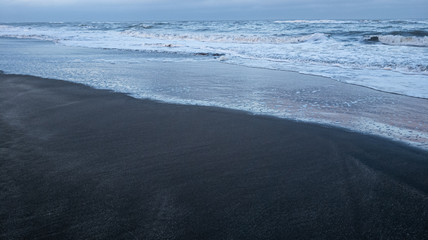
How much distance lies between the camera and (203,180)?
2225 millimetres

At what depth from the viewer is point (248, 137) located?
3.12m

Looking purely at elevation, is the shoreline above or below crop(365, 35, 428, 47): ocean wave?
below

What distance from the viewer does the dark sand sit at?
1682 millimetres

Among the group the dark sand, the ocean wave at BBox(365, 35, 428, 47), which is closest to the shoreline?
the dark sand

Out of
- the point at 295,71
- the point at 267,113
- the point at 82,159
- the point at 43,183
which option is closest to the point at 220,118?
the point at 267,113

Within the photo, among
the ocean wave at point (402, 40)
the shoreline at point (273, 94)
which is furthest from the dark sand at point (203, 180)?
the ocean wave at point (402, 40)

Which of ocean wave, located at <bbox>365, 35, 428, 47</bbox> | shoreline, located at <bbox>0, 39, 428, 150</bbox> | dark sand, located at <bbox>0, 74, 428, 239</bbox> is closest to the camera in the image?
dark sand, located at <bbox>0, 74, 428, 239</bbox>

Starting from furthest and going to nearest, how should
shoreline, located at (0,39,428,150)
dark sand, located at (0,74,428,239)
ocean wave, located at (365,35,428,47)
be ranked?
ocean wave, located at (365,35,428,47) < shoreline, located at (0,39,428,150) < dark sand, located at (0,74,428,239)

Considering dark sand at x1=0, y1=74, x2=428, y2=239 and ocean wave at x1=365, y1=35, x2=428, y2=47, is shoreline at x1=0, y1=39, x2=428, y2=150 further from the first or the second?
ocean wave at x1=365, y1=35, x2=428, y2=47

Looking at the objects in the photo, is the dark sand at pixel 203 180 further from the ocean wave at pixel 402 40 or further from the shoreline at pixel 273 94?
the ocean wave at pixel 402 40

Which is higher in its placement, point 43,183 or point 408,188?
point 43,183

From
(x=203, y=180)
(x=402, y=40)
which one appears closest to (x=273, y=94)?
(x=203, y=180)

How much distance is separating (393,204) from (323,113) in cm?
225

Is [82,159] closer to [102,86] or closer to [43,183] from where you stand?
[43,183]
